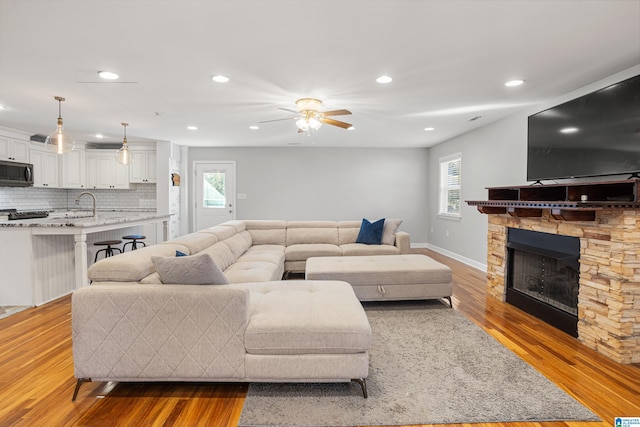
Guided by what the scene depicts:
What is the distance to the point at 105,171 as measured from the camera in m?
7.15

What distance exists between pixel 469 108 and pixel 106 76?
4203 mm

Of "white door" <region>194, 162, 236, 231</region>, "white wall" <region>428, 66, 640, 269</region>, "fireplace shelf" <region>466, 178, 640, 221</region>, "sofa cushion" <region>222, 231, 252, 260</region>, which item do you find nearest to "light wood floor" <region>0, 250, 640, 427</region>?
"fireplace shelf" <region>466, 178, 640, 221</region>

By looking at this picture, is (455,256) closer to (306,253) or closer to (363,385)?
(306,253)

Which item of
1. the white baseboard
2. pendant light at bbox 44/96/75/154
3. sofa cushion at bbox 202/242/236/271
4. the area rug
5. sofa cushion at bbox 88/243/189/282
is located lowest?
the area rug

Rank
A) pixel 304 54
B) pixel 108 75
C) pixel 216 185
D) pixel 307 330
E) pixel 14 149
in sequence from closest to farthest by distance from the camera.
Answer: pixel 307 330, pixel 304 54, pixel 108 75, pixel 14 149, pixel 216 185

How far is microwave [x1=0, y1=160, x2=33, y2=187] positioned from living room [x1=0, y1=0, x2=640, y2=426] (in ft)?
2.01

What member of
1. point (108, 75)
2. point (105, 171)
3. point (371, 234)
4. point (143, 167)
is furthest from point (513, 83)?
point (105, 171)

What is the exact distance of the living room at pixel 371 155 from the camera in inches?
90.7

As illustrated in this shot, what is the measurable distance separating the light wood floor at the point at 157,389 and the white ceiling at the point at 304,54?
2376mm

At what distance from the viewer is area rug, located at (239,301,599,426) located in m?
1.84

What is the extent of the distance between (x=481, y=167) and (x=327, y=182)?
3.44 m

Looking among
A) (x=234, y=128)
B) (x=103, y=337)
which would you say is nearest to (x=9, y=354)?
(x=103, y=337)

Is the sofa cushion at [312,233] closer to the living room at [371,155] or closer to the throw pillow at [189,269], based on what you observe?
the living room at [371,155]

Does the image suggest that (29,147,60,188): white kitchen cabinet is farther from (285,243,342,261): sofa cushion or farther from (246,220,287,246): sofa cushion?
(285,243,342,261): sofa cushion
